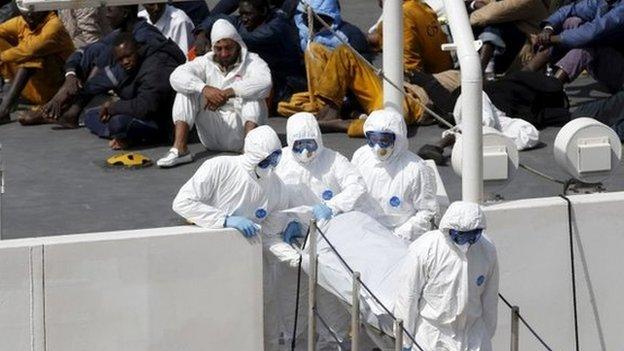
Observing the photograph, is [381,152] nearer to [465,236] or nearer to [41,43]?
[465,236]

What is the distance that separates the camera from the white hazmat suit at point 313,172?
52.2ft

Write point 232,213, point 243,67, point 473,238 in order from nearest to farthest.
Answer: point 473,238 → point 232,213 → point 243,67

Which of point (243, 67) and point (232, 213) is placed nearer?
point (232, 213)

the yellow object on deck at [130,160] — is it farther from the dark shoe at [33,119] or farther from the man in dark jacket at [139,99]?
the dark shoe at [33,119]

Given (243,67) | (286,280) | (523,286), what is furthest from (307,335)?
(243,67)

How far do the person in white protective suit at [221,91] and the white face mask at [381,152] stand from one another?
2.44 m

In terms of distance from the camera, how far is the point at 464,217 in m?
14.6

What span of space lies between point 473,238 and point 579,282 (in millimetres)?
2125

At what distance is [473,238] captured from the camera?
14.8 meters

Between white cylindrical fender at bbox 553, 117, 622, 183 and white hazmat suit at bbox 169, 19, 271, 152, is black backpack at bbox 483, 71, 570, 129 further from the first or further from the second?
white cylindrical fender at bbox 553, 117, 622, 183

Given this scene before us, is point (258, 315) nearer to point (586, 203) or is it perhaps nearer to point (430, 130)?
point (586, 203)

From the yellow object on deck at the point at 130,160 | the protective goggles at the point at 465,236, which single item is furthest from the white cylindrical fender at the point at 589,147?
the yellow object on deck at the point at 130,160

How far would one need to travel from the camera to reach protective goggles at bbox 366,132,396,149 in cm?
1590

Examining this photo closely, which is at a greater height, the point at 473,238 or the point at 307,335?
the point at 473,238
